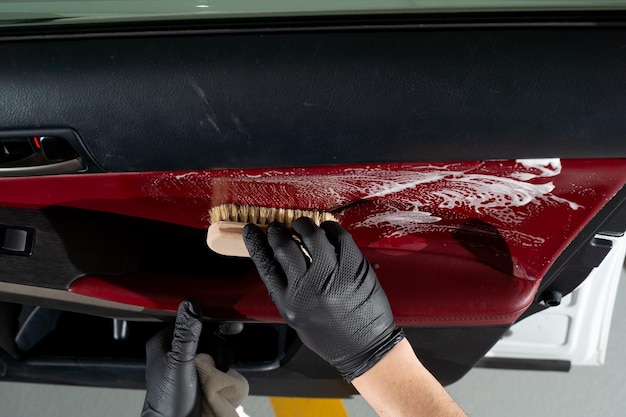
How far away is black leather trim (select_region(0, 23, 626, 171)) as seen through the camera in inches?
30.4

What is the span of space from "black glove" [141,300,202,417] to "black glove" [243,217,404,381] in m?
0.23

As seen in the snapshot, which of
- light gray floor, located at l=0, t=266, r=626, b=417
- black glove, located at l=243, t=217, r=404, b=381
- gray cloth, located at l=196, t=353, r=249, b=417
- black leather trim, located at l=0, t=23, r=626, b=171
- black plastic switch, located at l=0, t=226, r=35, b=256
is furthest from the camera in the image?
light gray floor, located at l=0, t=266, r=626, b=417

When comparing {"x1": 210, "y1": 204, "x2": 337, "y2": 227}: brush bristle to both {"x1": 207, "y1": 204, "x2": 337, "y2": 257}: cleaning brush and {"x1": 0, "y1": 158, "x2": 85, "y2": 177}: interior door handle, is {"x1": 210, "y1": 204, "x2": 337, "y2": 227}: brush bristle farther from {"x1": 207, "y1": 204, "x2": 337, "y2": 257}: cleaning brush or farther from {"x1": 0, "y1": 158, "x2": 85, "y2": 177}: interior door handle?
{"x1": 0, "y1": 158, "x2": 85, "y2": 177}: interior door handle

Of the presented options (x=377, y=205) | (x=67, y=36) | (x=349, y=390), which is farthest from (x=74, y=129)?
Answer: (x=349, y=390)

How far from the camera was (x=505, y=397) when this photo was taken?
1.51 m

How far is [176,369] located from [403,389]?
0.43 meters

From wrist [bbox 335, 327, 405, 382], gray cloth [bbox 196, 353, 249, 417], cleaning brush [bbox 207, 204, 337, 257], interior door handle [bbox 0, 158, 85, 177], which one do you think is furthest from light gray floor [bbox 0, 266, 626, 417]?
interior door handle [bbox 0, 158, 85, 177]

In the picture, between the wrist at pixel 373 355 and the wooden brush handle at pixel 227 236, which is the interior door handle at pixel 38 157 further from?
the wrist at pixel 373 355

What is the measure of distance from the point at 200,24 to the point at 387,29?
23cm

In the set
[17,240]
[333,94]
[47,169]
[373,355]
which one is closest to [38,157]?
[47,169]

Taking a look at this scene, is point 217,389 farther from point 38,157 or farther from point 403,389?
point 38,157

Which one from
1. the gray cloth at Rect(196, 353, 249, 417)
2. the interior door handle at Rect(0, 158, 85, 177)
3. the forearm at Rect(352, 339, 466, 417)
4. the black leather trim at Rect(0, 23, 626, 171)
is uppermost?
the black leather trim at Rect(0, 23, 626, 171)

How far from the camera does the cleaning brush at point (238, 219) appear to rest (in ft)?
3.03

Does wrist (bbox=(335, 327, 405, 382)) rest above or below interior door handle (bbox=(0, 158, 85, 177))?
below
